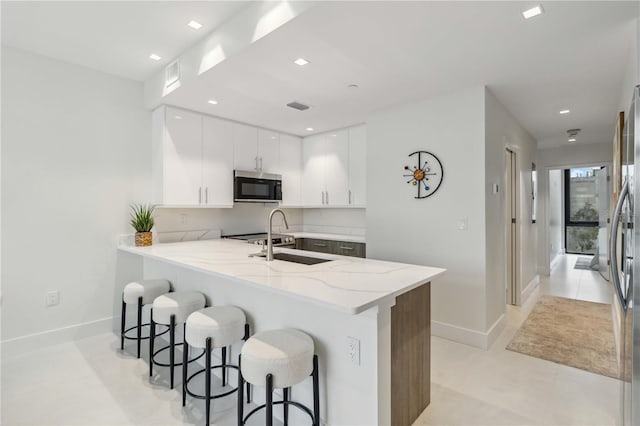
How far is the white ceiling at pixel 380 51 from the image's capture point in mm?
1847

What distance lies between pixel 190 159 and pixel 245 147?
0.77m

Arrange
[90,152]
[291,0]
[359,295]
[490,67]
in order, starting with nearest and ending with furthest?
[359,295], [291,0], [490,67], [90,152]

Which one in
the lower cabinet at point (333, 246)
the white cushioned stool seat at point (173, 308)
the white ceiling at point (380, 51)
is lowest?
the white cushioned stool seat at point (173, 308)

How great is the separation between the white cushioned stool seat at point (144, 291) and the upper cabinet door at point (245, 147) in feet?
5.44

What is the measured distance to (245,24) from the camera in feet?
7.06

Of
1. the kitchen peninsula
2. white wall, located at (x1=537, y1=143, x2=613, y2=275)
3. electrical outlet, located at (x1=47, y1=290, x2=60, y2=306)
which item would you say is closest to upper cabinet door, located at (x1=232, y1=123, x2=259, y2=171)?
the kitchen peninsula

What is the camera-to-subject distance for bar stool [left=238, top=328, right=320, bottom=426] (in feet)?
4.94

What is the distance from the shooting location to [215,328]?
1946 millimetres

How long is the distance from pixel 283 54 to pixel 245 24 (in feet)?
1.00

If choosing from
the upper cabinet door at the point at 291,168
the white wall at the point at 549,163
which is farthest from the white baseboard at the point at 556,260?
the upper cabinet door at the point at 291,168

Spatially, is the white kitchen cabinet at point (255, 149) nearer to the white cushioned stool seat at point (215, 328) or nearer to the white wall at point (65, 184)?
the white wall at point (65, 184)

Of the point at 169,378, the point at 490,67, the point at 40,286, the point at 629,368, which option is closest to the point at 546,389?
the point at 629,368

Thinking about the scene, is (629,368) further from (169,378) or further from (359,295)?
(169,378)

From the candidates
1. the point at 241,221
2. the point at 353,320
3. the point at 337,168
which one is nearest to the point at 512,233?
the point at 337,168
